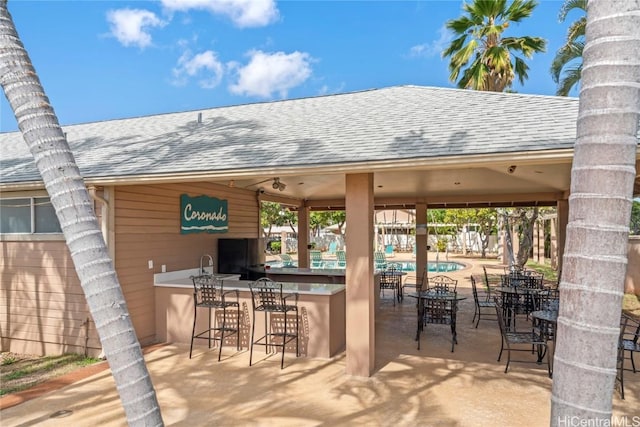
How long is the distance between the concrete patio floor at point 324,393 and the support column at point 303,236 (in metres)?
6.58

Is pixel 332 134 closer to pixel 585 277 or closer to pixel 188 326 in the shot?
pixel 188 326

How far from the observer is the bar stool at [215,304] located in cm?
621

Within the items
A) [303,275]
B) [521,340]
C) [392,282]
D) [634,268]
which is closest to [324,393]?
[521,340]

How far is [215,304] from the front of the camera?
20.2 feet

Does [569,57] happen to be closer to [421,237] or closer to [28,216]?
[421,237]

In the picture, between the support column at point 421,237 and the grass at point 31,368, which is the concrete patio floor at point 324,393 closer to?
the grass at point 31,368

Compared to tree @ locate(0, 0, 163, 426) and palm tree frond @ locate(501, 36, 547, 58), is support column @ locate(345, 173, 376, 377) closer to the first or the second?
tree @ locate(0, 0, 163, 426)

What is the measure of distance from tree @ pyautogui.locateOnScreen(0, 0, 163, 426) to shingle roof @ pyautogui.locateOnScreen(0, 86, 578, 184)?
3.36m

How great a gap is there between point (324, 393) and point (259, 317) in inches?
76.2

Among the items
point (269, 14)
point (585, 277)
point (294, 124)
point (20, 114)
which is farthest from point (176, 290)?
point (269, 14)

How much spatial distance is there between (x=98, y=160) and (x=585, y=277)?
7227mm

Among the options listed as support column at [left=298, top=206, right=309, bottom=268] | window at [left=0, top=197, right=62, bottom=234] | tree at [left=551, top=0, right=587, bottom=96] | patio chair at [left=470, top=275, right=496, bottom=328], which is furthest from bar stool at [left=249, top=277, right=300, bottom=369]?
tree at [left=551, top=0, right=587, bottom=96]

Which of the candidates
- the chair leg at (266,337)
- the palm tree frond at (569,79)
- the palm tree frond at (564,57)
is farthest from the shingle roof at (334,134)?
the palm tree frond at (569,79)

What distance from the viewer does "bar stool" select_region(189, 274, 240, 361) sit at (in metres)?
6.21
